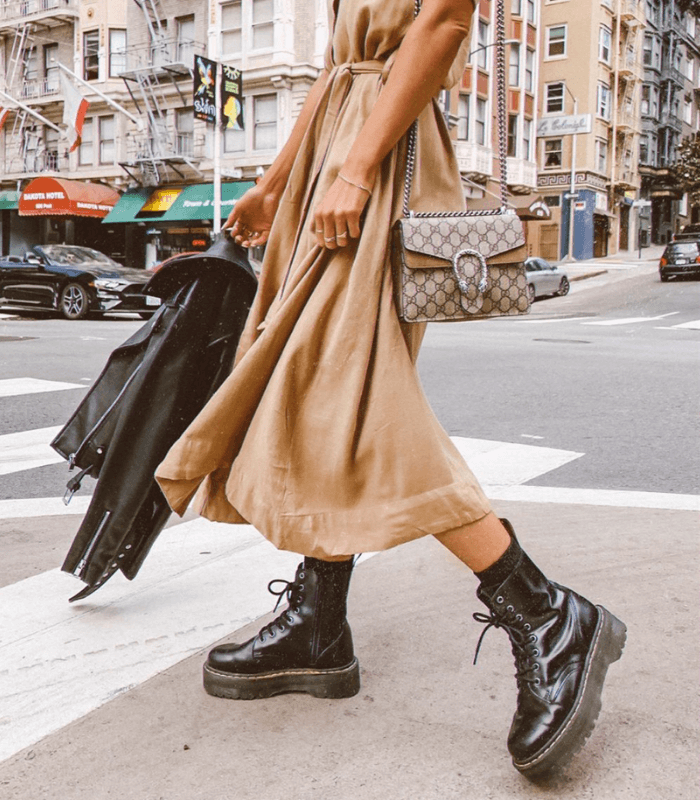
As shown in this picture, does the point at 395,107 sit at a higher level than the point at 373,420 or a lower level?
higher

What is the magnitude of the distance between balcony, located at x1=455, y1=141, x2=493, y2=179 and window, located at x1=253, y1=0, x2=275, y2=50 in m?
8.17

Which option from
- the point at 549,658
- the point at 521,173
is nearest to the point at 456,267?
the point at 549,658

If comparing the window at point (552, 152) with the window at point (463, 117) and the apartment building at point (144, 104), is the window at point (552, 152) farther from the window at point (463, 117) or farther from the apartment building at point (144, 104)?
the apartment building at point (144, 104)

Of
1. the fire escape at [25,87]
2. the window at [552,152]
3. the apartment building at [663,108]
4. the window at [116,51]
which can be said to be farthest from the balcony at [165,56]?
the apartment building at [663,108]

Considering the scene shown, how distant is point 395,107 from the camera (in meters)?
1.77

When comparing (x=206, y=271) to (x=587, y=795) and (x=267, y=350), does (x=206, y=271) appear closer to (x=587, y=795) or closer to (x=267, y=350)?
(x=267, y=350)

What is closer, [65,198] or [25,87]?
[65,198]

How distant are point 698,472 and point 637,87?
49855 mm

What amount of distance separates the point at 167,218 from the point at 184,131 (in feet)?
10.3

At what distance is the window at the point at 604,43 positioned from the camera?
43.6m

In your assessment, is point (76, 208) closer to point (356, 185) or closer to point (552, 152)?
point (552, 152)

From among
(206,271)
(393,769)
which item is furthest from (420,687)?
(206,271)

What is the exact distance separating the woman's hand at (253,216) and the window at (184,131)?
3026 centimetres

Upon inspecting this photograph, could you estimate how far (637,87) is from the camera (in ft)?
161
